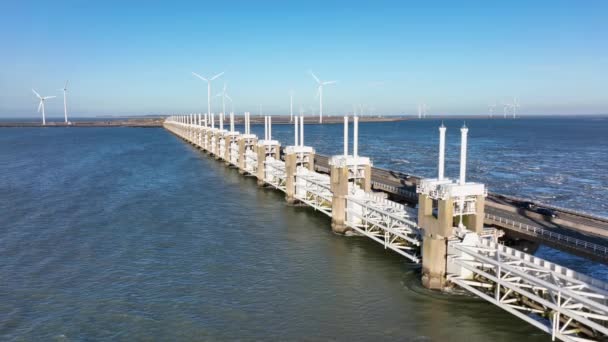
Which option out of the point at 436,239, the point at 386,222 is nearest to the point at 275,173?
the point at 386,222

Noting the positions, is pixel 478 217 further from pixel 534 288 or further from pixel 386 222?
pixel 386 222

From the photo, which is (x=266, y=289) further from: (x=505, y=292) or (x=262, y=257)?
(x=505, y=292)

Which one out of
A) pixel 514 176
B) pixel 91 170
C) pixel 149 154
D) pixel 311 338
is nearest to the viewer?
pixel 311 338

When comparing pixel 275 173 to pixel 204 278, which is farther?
pixel 275 173

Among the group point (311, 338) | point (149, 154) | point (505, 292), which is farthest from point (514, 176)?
point (149, 154)

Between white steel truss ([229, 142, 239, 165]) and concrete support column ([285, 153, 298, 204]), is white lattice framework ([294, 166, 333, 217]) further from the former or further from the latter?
white steel truss ([229, 142, 239, 165])

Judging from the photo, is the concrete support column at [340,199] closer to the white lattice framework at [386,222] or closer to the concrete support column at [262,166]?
the white lattice framework at [386,222]
